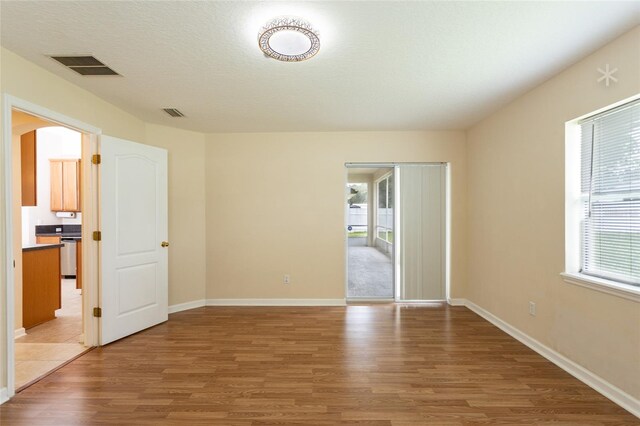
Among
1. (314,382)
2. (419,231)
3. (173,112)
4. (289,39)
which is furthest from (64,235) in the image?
(419,231)

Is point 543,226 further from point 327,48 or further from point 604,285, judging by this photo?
point 327,48

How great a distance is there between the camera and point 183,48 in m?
2.15

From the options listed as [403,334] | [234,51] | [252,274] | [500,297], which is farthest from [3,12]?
[500,297]

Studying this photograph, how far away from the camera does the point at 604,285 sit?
2.15 meters

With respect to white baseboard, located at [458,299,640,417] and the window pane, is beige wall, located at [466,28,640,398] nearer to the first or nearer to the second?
white baseboard, located at [458,299,640,417]

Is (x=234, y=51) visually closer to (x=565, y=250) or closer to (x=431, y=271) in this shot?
(x=565, y=250)

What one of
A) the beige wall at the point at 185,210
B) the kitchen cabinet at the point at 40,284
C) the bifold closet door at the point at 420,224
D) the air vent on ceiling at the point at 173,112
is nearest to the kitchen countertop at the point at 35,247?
the kitchen cabinet at the point at 40,284

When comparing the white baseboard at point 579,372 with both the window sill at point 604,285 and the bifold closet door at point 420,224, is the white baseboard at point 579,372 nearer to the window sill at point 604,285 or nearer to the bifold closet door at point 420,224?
the window sill at point 604,285

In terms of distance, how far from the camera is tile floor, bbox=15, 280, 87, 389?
2510 millimetres

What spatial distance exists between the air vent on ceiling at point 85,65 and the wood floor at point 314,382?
258 cm

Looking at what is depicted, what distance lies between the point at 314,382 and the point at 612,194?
2731 millimetres

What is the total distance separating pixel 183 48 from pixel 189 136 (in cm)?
227

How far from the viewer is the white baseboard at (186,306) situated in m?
4.06

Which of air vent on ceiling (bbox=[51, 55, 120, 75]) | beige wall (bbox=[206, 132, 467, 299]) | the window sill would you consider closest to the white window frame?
the window sill
